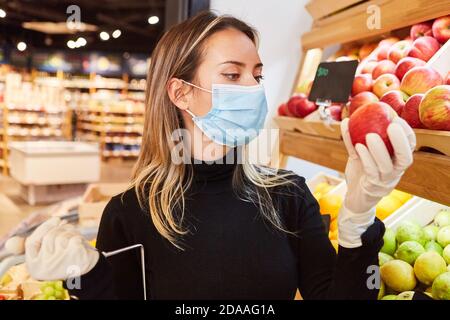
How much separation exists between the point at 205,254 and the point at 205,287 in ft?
0.29

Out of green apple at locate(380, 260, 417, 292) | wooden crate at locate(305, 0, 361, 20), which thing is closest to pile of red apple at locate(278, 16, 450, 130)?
wooden crate at locate(305, 0, 361, 20)

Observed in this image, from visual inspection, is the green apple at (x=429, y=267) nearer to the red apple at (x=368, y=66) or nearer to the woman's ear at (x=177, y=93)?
the red apple at (x=368, y=66)

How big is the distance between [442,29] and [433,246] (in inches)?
28.3

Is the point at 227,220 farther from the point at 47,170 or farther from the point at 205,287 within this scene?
the point at 47,170

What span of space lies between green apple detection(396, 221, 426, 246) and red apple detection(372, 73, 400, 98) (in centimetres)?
45

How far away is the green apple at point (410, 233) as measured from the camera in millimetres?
1610

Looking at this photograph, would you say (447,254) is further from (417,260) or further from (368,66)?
(368,66)

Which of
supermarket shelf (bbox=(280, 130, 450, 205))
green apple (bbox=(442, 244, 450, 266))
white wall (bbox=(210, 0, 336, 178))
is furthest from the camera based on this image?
white wall (bbox=(210, 0, 336, 178))

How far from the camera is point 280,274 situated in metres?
1.36

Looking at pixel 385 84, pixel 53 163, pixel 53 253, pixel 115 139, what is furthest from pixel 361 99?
pixel 115 139

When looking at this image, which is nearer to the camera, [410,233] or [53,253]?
[53,253]

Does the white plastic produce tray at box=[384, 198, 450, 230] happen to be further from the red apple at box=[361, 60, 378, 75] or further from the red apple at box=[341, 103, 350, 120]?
the red apple at box=[361, 60, 378, 75]

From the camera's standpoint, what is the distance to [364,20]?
1894 mm

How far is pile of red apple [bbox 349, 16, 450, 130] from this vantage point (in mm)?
1357
